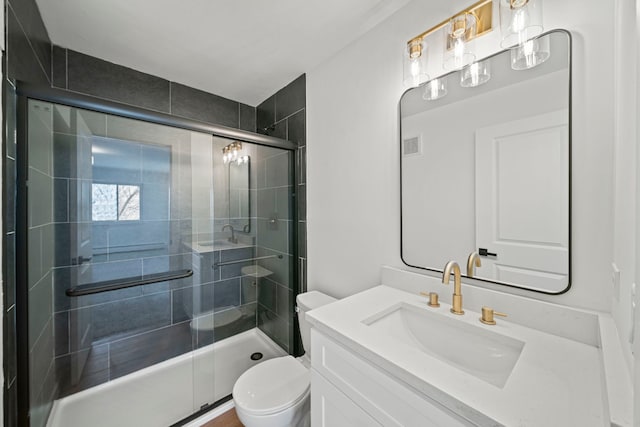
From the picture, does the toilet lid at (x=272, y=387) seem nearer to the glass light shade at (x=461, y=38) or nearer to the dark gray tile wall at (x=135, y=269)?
the dark gray tile wall at (x=135, y=269)

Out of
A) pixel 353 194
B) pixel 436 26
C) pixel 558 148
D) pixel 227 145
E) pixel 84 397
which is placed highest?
pixel 436 26

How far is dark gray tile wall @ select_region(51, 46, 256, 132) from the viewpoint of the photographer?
1.60m

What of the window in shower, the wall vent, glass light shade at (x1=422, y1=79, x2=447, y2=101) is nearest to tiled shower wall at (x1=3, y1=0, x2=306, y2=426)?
the window in shower

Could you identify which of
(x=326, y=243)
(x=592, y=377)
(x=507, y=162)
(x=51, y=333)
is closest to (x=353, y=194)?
(x=326, y=243)

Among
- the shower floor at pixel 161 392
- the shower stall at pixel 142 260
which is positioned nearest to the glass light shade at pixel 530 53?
the shower stall at pixel 142 260

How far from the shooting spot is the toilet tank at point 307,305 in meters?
1.56

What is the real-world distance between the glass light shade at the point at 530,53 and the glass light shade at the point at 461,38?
0.16 metres

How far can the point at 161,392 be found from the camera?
5.44 ft

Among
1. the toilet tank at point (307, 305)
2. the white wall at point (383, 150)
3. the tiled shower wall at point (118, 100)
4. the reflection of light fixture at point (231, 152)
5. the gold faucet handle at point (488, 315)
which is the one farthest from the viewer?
the reflection of light fixture at point (231, 152)

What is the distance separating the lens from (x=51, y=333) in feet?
4.74

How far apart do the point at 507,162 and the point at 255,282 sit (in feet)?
6.51

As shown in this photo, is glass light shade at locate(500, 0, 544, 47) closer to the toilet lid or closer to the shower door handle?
the toilet lid

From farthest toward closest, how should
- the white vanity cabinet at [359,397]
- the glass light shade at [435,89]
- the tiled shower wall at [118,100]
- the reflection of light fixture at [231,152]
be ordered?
1. the reflection of light fixture at [231,152]
2. the glass light shade at [435,89]
3. the tiled shower wall at [118,100]
4. the white vanity cabinet at [359,397]

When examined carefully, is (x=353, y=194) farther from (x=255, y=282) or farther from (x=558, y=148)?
(x=255, y=282)
